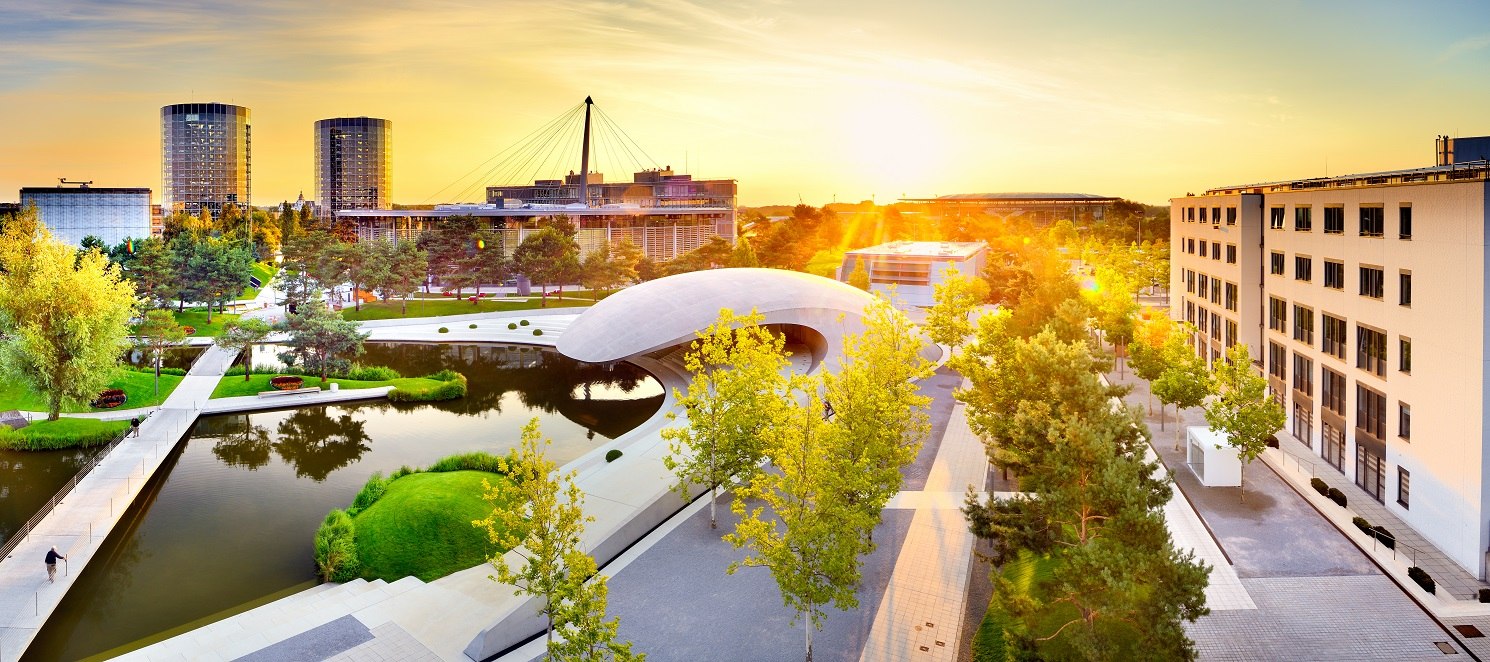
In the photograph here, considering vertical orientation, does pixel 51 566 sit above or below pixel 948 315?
below

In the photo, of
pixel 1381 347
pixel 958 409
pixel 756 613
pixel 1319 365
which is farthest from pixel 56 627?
pixel 1319 365

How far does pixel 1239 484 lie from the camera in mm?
26031

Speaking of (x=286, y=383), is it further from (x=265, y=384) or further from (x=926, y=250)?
(x=926, y=250)

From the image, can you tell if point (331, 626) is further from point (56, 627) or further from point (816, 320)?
point (816, 320)

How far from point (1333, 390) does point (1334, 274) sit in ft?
12.9

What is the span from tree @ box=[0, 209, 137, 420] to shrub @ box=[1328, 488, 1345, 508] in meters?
45.1

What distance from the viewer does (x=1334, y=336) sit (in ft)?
92.8

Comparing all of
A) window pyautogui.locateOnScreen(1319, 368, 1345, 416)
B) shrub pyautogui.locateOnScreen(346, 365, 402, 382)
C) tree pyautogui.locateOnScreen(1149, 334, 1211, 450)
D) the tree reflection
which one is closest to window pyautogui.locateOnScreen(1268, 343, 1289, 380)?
window pyautogui.locateOnScreen(1319, 368, 1345, 416)

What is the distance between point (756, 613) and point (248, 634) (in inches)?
428

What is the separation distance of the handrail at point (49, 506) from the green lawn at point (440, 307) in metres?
36.8

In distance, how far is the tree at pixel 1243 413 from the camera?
81.5ft

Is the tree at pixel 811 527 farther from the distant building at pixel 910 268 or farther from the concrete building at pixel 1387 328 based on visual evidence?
the distant building at pixel 910 268

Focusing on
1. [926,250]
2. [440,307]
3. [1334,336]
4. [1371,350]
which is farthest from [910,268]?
[1371,350]

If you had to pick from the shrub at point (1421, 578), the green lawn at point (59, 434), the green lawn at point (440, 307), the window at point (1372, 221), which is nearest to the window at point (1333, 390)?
the window at point (1372, 221)
